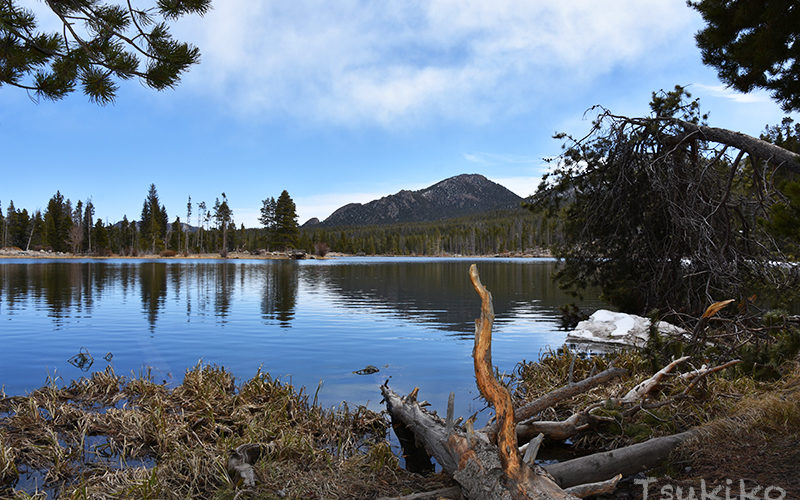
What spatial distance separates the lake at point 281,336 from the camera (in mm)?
10727

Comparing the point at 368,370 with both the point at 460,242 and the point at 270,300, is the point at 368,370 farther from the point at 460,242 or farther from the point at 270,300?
the point at 460,242

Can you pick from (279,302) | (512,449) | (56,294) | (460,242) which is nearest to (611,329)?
(512,449)

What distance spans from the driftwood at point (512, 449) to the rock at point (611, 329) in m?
6.12

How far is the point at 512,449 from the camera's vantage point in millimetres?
3818

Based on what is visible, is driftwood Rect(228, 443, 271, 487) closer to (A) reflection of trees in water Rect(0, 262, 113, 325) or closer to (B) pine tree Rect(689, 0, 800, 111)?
(B) pine tree Rect(689, 0, 800, 111)

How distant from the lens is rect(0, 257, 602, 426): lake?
10.7 m

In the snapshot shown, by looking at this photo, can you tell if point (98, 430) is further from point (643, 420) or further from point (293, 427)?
point (643, 420)

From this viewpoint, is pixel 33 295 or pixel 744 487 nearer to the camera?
pixel 744 487

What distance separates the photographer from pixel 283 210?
9756cm

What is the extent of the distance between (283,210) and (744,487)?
9812 cm

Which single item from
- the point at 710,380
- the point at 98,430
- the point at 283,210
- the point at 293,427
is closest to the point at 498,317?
the point at 710,380

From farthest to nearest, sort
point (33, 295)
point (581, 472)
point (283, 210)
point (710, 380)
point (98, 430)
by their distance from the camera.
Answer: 1. point (283, 210)
2. point (33, 295)
3. point (710, 380)
4. point (98, 430)
5. point (581, 472)

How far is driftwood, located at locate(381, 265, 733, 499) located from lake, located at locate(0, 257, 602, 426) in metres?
2.46

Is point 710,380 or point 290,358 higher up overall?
point 710,380
